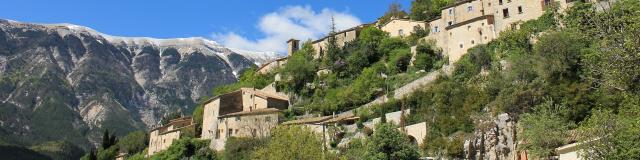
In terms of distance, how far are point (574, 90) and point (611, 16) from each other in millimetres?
19231

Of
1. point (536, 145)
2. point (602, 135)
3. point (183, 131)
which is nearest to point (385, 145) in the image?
point (536, 145)

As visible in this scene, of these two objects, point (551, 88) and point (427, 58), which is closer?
point (551, 88)

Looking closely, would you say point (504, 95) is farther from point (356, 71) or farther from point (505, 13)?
point (356, 71)

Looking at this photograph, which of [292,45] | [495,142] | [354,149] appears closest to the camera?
[495,142]

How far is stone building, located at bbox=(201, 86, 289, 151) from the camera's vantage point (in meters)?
64.9

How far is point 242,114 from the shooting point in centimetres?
6575

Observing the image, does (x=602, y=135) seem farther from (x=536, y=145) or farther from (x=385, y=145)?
(x=385, y=145)

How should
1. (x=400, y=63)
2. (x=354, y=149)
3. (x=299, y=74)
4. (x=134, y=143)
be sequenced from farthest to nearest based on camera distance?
(x=134, y=143)
(x=299, y=74)
(x=400, y=63)
(x=354, y=149)

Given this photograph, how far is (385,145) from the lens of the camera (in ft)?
142

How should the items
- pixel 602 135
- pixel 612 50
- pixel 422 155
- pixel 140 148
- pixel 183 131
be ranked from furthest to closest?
pixel 140 148 → pixel 183 131 → pixel 422 155 → pixel 602 135 → pixel 612 50

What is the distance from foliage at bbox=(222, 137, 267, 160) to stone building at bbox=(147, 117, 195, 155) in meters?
12.6

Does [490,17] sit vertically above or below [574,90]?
above

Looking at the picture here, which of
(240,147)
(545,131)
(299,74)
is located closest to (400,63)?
(299,74)

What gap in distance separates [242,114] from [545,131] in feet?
114
